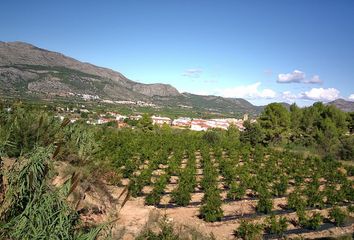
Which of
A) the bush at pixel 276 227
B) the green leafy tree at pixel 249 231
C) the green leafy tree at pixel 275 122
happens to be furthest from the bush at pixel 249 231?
the green leafy tree at pixel 275 122

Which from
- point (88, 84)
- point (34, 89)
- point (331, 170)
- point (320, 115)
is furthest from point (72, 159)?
point (88, 84)

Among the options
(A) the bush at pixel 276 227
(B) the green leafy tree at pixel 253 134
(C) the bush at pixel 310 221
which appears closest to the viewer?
(A) the bush at pixel 276 227

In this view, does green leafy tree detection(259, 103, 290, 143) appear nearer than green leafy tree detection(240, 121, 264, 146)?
No

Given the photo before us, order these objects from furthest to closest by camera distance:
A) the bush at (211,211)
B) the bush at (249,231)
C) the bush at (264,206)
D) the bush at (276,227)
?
1. the bush at (264,206)
2. the bush at (211,211)
3. the bush at (276,227)
4. the bush at (249,231)

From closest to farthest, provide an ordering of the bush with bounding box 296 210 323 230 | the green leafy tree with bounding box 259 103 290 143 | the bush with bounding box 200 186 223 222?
the bush with bounding box 200 186 223 222 < the bush with bounding box 296 210 323 230 < the green leafy tree with bounding box 259 103 290 143

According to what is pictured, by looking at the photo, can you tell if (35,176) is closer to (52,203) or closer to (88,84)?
(52,203)

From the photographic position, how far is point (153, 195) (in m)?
15.5

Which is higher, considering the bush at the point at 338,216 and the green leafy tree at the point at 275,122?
the green leafy tree at the point at 275,122

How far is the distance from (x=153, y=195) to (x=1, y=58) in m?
193

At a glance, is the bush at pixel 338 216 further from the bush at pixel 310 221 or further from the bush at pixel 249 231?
the bush at pixel 249 231

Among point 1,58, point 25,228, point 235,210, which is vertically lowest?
point 235,210

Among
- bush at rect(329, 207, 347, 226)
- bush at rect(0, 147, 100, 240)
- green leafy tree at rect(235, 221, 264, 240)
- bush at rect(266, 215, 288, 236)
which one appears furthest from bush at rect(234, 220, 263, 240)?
bush at rect(0, 147, 100, 240)

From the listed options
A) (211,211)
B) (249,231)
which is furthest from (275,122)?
(249,231)

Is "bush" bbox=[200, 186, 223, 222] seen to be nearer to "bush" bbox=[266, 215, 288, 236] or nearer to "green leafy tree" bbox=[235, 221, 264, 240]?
"green leafy tree" bbox=[235, 221, 264, 240]
